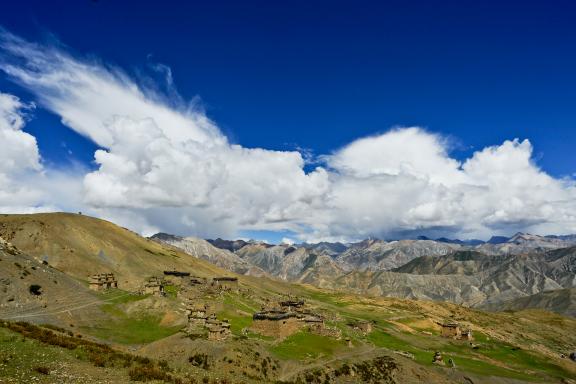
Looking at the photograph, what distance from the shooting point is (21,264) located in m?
102

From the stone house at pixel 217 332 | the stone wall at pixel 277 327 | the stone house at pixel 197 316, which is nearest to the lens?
the stone house at pixel 217 332

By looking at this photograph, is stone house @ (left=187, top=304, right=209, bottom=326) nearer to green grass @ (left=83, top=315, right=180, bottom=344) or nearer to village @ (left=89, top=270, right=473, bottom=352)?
village @ (left=89, top=270, right=473, bottom=352)

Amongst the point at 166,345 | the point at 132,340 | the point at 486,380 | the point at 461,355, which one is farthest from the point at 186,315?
the point at 461,355

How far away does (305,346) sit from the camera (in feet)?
250

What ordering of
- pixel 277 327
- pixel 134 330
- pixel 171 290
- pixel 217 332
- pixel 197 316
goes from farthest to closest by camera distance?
1. pixel 171 290
2. pixel 134 330
3. pixel 197 316
4. pixel 277 327
5. pixel 217 332

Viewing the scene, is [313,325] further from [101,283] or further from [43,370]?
A: [43,370]

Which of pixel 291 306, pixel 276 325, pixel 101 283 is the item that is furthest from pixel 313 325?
pixel 101 283

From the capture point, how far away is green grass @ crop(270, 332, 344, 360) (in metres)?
68.6

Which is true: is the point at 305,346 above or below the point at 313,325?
below

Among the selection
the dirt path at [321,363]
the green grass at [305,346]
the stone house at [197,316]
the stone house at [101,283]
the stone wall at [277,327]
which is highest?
the stone house at [101,283]

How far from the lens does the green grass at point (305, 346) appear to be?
68.6 metres

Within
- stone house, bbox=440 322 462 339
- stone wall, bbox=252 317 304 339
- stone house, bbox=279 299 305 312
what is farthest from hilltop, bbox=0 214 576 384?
stone house, bbox=279 299 305 312

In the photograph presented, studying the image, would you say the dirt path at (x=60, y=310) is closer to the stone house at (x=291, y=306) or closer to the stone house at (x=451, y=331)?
the stone house at (x=291, y=306)

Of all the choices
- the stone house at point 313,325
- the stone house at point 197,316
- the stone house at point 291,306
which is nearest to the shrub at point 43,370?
the stone house at point 197,316
